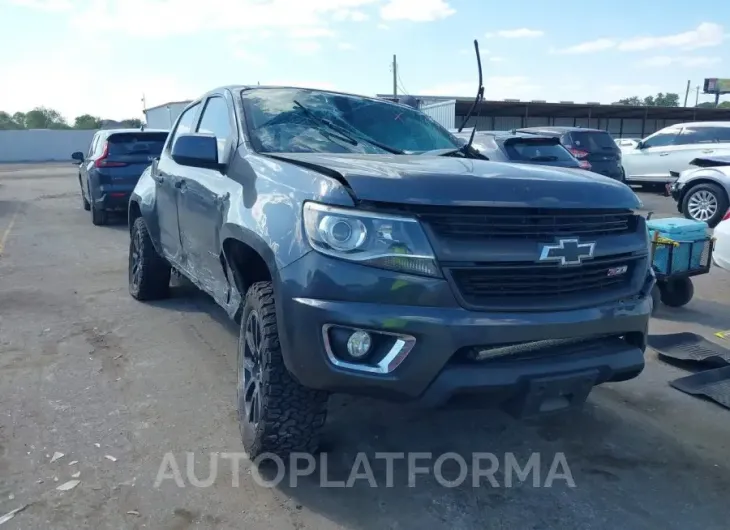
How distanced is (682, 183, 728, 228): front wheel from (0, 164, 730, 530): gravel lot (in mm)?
6667

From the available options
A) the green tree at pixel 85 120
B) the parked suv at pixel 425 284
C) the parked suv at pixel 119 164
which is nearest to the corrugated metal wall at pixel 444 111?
the parked suv at pixel 119 164

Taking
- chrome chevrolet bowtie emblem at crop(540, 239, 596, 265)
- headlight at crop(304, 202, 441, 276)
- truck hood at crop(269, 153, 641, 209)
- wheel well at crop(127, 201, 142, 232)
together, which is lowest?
wheel well at crop(127, 201, 142, 232)

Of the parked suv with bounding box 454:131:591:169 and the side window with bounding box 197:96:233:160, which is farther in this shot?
the parked suv with bounding box 454:131:591:169

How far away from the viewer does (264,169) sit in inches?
122

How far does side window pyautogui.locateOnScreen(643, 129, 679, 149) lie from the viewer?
1569 centimetres

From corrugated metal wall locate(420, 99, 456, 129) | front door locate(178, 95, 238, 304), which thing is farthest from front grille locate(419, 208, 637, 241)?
Result: corrugated metal wall locate(420, 99, 456, 129)

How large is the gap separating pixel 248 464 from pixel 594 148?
12.6m

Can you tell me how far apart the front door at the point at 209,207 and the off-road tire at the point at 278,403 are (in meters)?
0.78

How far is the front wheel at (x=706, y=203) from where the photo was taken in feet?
35.9

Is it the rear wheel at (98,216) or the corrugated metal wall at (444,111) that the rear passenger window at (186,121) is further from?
the corrugated metal wall at (444,111)

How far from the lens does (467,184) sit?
8.46ft

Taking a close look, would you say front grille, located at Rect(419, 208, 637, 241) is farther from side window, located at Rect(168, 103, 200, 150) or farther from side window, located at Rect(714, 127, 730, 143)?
side window, located at Rect(714, 127, 730, 143)

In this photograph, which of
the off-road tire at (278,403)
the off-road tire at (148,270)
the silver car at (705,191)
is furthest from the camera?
the silver car at (705,191)

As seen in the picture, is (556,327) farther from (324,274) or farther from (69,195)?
(69,195)
